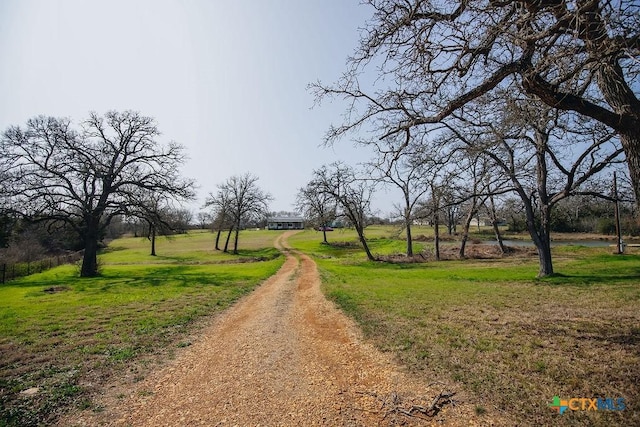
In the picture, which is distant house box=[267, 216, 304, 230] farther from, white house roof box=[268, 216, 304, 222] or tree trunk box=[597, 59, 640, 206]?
tree trunk box=[597, 59, 640, 206]

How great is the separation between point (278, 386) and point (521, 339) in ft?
16.7

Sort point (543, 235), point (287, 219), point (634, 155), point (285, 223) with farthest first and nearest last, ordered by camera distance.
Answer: point (287, 219) < point (285, 223) < point (543, 235) < point (634, 155)

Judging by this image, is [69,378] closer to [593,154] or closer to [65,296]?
[65,296]

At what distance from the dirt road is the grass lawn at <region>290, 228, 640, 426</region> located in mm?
690

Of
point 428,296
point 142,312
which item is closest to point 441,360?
point 428,296

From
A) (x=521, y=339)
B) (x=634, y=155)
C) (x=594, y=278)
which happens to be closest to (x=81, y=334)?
(x=521, y=339)

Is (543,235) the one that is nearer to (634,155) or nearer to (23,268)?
(634,155)

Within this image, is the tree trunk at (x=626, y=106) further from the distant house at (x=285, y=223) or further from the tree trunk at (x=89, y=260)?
the distant house at (x=285, y=223)

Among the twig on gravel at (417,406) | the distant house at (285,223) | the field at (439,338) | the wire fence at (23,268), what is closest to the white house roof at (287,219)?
the distant house at (285,223)

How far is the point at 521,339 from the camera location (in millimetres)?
6641

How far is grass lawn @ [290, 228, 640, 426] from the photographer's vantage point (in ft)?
14.6

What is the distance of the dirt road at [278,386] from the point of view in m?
4.52

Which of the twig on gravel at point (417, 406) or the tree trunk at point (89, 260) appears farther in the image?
the tree trunk at point (89, 260)

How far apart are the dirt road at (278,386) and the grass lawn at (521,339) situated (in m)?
0.69
